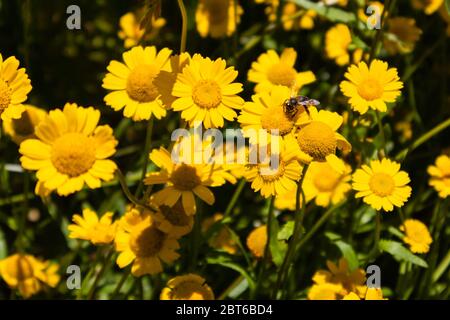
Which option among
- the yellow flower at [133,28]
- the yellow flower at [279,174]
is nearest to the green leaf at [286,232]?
the yellow flower at [279,174]

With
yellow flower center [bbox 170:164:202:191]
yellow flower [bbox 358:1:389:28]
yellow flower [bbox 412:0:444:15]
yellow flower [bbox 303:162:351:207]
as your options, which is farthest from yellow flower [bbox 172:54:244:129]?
yellow flower [bbox 412:0:444:15]

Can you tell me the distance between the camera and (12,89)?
121 centimetres

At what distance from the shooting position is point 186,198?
1.30 meters

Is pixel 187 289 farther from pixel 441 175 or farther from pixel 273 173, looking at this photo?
pixel 441 175

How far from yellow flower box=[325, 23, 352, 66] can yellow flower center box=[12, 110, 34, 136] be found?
91 cm

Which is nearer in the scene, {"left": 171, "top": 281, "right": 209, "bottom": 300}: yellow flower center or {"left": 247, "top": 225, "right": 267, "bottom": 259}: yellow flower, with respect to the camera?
{"left": 171, "top": 281, "right": 209, "bottom": 300}: yellow flower center

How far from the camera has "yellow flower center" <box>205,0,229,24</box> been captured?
6.32ft

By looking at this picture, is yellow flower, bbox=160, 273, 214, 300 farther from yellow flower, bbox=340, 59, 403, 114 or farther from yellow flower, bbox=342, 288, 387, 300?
yellow flower, bbox=340, 59, 403, 114

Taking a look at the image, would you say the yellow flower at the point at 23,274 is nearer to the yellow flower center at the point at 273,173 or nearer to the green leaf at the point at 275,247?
the green leaf at the point at 275,247

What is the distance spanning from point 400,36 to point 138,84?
0.97m

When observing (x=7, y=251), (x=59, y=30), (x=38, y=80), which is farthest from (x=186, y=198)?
(x=59, y=30)

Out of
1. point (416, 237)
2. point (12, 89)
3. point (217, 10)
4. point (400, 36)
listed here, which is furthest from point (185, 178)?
point (400, 36)
